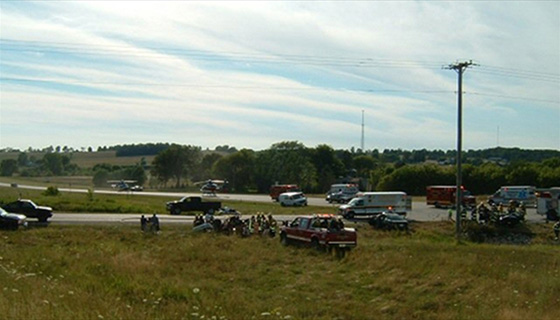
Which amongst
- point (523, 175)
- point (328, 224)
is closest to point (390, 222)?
point (328, 224)

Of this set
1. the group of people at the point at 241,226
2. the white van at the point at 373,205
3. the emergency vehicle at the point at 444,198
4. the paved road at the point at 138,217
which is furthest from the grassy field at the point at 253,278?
the emergency vehicle at the point at 444,198

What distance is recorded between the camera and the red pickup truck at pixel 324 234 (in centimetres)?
3194

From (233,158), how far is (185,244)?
277 ft

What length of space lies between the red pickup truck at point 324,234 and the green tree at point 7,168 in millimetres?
133941

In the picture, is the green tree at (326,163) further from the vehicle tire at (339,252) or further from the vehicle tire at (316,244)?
the vehicle tire at (339,252)

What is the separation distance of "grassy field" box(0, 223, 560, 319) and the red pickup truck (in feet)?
2.16

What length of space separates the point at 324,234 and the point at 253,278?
7438 millimetres

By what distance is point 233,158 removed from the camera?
117000 mm

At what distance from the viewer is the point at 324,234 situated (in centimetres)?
3198

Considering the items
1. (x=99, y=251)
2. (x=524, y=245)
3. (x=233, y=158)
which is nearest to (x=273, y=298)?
(x=99, y=251)

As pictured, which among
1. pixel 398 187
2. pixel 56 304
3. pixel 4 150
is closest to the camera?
pixel 56 304

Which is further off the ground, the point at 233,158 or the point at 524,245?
the point at 233,158

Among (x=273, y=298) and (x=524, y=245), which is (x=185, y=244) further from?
(x=524, y=245)

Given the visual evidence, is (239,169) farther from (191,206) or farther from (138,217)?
(138,217)
